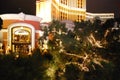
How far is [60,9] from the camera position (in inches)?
1581

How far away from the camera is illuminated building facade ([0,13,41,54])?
28078 mm

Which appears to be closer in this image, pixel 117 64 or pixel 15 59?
pixel 15 59

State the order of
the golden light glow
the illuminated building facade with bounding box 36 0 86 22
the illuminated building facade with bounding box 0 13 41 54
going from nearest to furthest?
the illuminated building facade with bounding box 0 13 41 54, the golden light glow, the illuminated building facade with bounding box 36 0 86 22

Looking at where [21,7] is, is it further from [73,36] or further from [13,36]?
[73,36]

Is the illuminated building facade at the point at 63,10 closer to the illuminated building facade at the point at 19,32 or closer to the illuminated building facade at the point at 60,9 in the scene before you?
the illuminated building facade at the point at 60,9

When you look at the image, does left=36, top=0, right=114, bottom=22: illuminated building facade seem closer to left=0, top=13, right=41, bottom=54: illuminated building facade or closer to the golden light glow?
the golden light glow

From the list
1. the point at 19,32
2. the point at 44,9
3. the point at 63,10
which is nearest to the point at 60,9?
the point at 63,10

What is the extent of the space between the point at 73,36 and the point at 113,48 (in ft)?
7.86

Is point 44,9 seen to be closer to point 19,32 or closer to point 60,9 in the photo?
point 19,32

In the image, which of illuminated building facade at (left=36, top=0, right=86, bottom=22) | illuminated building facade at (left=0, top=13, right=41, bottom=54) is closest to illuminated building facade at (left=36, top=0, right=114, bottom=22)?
illuminated building facade at (left=36, top=0, right=86, bottom=22)

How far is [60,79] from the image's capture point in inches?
718

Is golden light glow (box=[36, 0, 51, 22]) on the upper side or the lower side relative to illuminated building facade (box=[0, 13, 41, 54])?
upper

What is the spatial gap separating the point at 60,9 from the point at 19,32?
12.5 m

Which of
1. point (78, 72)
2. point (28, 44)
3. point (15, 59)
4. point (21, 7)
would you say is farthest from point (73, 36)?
point (21, 7)
